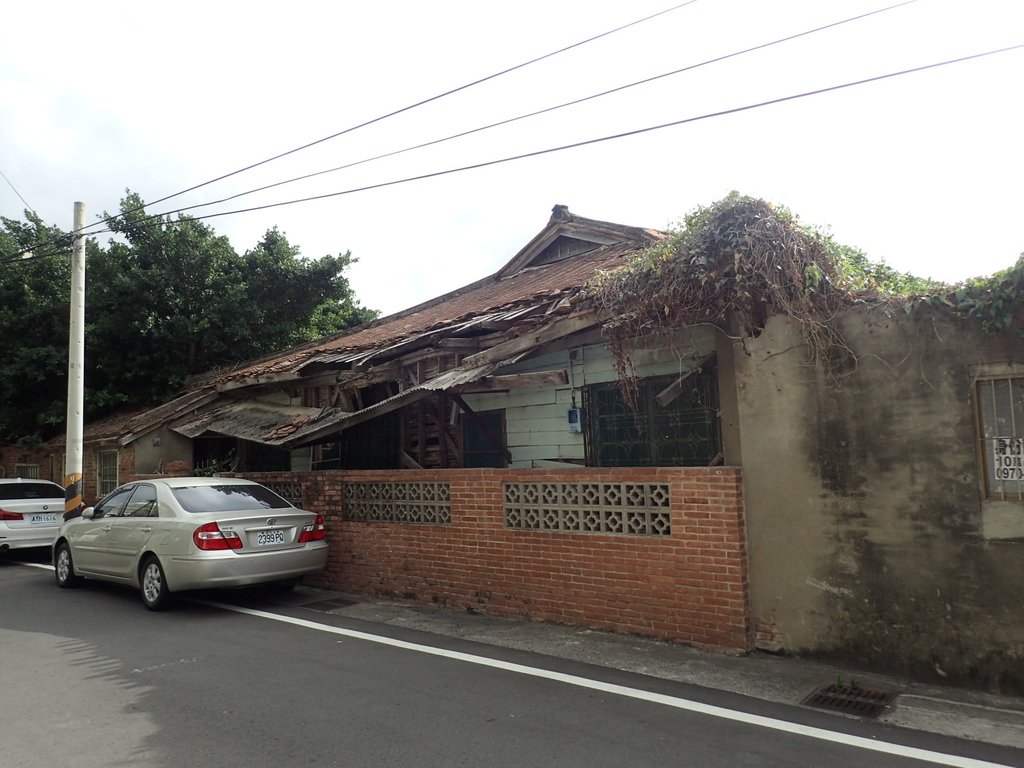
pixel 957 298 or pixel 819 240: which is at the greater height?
pixel 819 240

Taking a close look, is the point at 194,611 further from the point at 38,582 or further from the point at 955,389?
the point at 955,389

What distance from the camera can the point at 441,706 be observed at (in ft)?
14.7

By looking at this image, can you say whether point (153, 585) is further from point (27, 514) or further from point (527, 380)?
point (27, 514)

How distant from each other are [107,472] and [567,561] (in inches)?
470

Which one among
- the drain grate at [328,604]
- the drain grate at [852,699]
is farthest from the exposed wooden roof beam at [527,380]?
the drain grate at [852,699]

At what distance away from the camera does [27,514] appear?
38.1 feet

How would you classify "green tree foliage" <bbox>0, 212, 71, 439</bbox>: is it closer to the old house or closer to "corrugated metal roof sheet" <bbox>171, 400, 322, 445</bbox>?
"corrugated metal roof sheet" <bbox>171, 400, 322, 445</bbox>

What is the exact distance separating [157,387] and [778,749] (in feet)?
51.9

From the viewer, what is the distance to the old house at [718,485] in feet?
15.4

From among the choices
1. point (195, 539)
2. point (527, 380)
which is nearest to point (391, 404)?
point (527, 380)

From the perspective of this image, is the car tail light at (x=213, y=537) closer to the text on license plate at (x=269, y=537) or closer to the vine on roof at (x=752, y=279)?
the text on license plate at (x=269, y=537)

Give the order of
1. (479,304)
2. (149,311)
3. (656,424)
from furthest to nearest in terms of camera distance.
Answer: (149,311), (479,304), (656,424)

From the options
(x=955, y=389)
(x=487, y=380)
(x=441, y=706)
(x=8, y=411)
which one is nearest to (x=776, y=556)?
(x=955, y=389)

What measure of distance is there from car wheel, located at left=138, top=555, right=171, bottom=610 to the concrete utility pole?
459cm
